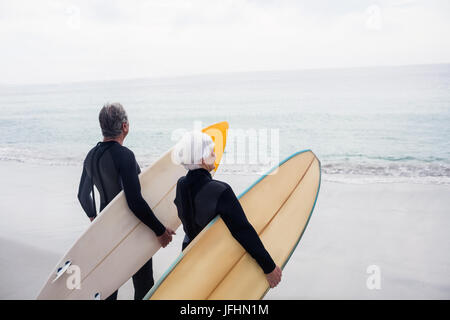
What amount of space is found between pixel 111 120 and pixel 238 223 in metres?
0.90

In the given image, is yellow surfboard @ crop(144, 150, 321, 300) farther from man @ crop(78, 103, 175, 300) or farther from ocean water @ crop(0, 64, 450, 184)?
ocean water @ crop(0, 64, 450, 184)

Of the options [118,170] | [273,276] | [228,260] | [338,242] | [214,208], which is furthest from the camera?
[338,242]

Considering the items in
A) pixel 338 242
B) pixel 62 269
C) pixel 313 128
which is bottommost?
pixel 313 128

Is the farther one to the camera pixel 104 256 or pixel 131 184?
pixel 104 256

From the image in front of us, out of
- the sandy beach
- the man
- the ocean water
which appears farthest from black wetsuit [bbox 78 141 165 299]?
the ocean water

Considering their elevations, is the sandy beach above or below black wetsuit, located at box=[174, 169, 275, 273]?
below

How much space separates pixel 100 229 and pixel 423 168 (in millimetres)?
9994

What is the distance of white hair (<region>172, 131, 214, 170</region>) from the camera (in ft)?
5.17

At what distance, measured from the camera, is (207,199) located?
1539mm

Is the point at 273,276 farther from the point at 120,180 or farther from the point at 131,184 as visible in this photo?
the point at 120,180

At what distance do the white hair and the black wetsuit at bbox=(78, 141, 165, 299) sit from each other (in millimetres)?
393

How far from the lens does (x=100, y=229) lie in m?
2.22

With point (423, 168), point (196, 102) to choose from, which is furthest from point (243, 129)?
point (196, 102)

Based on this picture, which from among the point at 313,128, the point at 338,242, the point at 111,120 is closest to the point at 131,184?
the point at 111,120
